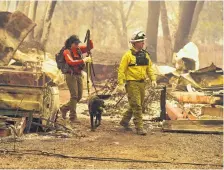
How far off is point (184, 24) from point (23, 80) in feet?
42.3

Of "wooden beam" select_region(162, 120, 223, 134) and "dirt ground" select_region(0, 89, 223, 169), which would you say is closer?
"dirt ground" select_region(0, 89, 223, 169)

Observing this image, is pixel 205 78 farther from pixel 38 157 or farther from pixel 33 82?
pixel 38 157

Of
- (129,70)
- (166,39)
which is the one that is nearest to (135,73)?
(129,70)

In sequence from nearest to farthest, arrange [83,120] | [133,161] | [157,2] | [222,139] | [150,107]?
[133,161]
[222,139]
[83,120]
[150,107]
[157,2]

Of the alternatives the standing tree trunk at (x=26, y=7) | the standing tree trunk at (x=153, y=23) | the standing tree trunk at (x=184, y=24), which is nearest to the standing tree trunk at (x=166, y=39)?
the standing tree trunk at (x=153, y=23)

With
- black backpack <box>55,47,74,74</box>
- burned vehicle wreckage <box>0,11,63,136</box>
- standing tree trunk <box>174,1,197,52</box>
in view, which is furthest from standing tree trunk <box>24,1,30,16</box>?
black backpack <box>55,47,74,74</box>

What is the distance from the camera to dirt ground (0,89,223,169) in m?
5.13

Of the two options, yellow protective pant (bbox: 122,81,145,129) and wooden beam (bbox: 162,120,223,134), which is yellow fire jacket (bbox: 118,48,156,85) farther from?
wooden beam (bbox: 162,120,223,134)

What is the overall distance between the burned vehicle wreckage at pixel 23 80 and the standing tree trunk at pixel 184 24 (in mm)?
10092

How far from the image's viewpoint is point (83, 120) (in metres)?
8.87

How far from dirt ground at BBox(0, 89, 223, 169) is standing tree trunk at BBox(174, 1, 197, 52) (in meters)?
15.3

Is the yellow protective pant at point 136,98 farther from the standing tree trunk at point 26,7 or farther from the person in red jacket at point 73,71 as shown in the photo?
the standing tree trunk at point 26,7

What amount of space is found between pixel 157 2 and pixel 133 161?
20.8m

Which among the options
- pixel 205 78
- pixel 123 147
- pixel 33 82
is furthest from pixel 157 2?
pixel 123 147
